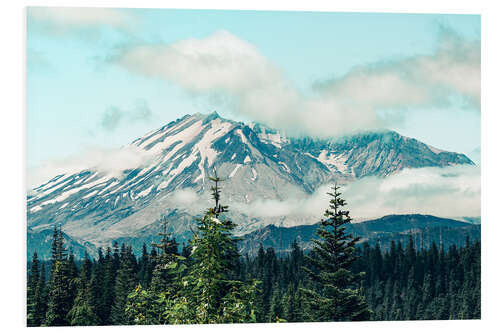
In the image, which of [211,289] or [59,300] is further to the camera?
[59,300]

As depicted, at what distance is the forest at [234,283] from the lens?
1248 cm

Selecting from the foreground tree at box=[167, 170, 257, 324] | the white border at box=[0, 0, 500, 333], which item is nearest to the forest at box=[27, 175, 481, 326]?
the foreground tree at box=[167, 170, 257, 324]

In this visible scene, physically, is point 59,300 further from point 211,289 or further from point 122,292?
point 211,289

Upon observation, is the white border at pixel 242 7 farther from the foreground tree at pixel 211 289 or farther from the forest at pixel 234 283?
the forest at pixel 234 283

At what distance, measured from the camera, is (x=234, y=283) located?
12.4m

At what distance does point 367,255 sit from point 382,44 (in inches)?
2749

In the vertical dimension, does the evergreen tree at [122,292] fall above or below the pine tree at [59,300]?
below

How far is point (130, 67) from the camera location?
161 ft

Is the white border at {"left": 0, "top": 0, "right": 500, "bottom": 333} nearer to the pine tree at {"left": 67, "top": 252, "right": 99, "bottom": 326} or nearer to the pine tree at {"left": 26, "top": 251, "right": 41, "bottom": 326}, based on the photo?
the pine tree at {"left": 26, "top": 251, "right": 41, "bottom": 326}

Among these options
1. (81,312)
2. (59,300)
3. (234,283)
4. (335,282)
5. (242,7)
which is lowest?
(81,312)

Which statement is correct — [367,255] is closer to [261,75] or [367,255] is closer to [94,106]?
[261,75]

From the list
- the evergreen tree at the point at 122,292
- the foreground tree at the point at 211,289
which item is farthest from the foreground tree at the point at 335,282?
the evergreen tree at the point at 122,292

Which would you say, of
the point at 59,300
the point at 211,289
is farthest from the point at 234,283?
the point at 59,300
